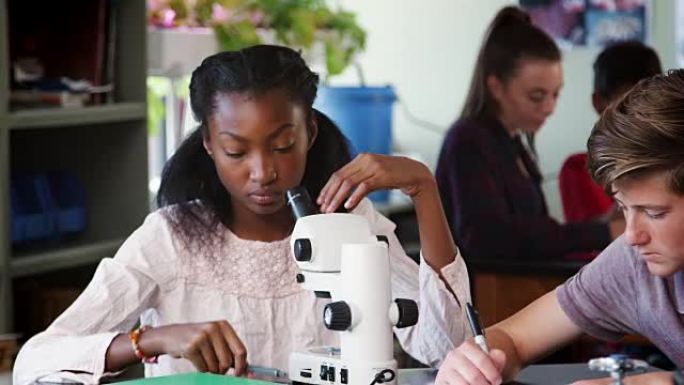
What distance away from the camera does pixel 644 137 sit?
1.63m

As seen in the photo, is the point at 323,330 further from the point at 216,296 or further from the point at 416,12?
the point at 416,12

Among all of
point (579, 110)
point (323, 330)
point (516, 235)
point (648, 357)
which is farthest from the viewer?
point (579, 110)

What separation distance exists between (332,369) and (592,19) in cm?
298

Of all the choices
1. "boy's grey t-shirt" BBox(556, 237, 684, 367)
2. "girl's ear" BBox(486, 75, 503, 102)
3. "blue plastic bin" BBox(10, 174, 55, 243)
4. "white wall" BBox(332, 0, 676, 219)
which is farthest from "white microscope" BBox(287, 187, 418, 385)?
"white wall" BBox(332, 0, 676, 219)

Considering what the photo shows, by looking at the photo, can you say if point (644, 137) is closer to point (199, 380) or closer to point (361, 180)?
point (361, 180)

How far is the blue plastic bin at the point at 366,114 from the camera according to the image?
3730mm

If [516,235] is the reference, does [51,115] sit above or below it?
above

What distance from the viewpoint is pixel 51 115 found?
291cm

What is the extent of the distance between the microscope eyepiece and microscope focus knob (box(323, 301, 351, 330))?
0.58 feet

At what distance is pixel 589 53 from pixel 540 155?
367 mm

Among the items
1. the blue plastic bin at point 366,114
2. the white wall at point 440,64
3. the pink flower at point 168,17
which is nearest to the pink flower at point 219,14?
the pink flower at point 168,17

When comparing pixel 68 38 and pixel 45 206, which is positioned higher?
pixel 68 38

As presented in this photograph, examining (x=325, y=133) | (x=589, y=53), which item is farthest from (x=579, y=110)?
(x=325, y=133)

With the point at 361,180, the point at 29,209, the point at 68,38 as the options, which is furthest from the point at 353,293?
the point at 68,38
